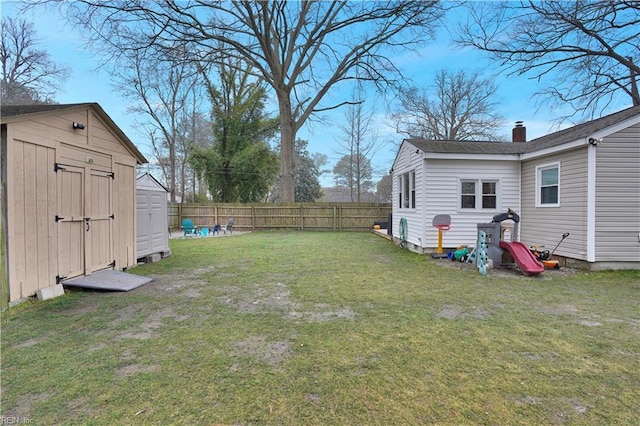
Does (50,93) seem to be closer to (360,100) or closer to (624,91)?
(360,100)

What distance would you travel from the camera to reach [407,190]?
10.5 meters

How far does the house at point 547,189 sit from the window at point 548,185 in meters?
0.02

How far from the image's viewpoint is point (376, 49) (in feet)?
51.9

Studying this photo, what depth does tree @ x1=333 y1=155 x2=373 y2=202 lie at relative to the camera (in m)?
26.0

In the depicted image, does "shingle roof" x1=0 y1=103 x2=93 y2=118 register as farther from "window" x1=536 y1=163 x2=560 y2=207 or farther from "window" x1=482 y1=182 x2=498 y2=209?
"window" x1=536 y1=163 x2=560 y2=207

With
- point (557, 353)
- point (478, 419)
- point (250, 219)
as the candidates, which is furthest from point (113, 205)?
point (250, 219)

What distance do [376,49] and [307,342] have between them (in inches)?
643

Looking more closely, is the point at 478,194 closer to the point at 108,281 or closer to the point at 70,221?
the point at 108,281

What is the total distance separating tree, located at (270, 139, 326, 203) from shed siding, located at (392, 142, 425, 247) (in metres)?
17.9

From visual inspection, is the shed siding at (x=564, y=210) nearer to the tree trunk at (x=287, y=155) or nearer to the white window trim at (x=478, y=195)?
the white window trim at (x=478, y=195)

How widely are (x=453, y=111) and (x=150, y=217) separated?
21568 mm

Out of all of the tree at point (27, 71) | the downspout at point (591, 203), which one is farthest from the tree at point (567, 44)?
the tree at point (27, 71)

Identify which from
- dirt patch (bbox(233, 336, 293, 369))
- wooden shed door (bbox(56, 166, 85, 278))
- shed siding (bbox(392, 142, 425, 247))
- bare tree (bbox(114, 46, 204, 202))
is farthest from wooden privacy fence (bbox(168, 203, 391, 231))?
dirt patch (bbox(233, 336, 293, 369))

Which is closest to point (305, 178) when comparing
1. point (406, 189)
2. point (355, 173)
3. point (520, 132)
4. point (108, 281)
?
point (355, 173)
